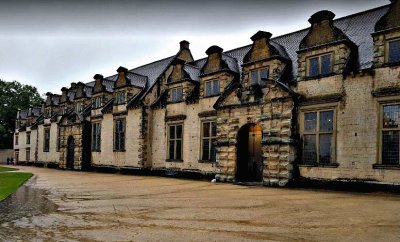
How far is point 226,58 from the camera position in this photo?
22.6 m

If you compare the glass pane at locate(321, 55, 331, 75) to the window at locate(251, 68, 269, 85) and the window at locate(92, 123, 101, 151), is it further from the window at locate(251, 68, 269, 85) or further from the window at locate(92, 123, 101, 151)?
the window at locate(92, 123, 101, 151)

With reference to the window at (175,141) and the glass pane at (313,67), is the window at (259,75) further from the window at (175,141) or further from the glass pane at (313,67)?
the window at (175,141)

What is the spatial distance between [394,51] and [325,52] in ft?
9.67

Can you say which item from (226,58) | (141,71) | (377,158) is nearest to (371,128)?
(377,158)

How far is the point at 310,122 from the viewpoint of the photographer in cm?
1662

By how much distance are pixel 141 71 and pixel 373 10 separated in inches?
829

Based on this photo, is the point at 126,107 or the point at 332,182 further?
the point at 126,107

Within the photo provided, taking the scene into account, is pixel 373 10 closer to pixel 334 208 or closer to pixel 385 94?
pixel 385 94

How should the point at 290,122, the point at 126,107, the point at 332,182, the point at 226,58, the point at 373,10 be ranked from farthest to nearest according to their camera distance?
the point at 126,107, the point at 226,58, the point at 373,10, the point at 290,122, the point at 332,182

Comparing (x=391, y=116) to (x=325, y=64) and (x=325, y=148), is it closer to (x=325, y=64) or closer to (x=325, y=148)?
(x=325, y=148)

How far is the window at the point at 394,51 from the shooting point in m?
14.3

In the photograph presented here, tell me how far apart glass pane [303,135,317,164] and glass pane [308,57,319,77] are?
3.09 m

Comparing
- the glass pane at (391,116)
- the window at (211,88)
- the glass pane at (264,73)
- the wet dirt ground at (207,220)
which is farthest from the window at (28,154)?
the glass pane at (391,116)

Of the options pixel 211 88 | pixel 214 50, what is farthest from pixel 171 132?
pixel 214 50
